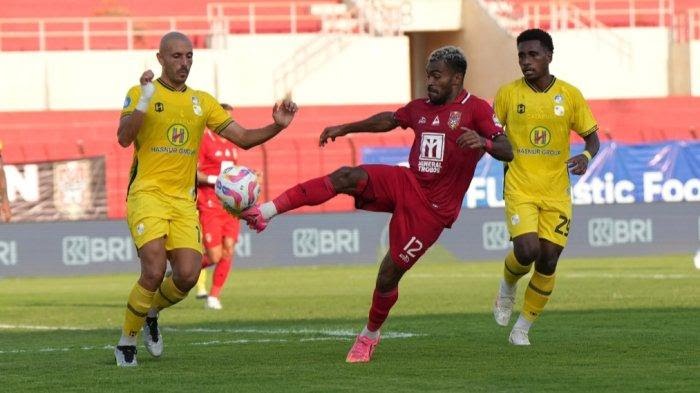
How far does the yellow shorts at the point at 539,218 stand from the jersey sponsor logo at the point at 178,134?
2.61 metres

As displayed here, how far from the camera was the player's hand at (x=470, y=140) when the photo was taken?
404 inches

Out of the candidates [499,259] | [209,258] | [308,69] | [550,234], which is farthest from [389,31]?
[550,234]

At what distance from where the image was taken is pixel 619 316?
575 inches

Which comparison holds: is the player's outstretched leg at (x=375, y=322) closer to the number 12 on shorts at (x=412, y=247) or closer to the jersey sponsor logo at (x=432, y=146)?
the number 12 on shorts at (x=412, y=247)

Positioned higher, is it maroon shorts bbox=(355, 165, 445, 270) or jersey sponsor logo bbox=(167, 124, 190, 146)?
jersey sponsor logo bbox=(167, 124, 190, 146)

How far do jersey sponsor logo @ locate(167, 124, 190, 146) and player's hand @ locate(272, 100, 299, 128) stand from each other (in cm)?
62

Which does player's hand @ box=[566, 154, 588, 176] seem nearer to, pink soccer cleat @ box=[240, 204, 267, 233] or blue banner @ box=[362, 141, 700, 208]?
pink soccer cleat @ box=[240, 204, 267, 233]

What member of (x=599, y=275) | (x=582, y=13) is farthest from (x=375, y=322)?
(x=582, y=13)

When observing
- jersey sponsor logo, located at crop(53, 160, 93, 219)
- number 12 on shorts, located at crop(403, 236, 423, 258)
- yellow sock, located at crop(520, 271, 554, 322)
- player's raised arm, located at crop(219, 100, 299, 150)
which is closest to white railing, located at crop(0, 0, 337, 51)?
jersey sponsor logo, located at crop(53, 160, 93, 219)

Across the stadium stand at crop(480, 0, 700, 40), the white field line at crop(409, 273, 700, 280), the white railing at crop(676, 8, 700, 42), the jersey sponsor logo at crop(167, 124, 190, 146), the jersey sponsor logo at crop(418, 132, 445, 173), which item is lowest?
the white field line at crop(409, 273, 700, 280)

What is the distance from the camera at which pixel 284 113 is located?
10617 millimetres

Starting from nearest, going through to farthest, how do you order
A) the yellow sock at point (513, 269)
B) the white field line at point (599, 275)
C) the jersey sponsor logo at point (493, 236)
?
the yellow sock at point (513, 269), the white field line at point (599, 275), the jersey sponsor logo at point (493, 236)

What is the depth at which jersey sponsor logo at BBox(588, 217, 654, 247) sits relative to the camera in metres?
27.9

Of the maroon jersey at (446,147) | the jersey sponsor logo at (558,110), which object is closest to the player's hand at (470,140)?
the maroon jersey at (446,147)
